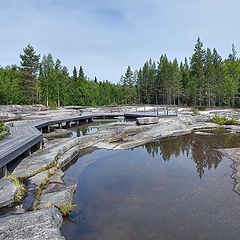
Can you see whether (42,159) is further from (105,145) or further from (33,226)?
(33,226)

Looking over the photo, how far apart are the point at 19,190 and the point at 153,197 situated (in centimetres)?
645

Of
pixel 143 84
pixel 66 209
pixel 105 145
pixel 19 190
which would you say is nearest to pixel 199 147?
pixel 105 145

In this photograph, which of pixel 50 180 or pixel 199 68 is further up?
pixel 199 68

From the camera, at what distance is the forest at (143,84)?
7181 cm

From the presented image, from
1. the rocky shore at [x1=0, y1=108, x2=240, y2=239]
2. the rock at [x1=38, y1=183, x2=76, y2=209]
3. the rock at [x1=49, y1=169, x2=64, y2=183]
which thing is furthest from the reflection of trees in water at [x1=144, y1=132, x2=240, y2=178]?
the rock at [x1=49, y1=169, x2=64, y2=183]

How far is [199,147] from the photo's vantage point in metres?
25.3

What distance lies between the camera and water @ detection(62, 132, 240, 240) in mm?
10219

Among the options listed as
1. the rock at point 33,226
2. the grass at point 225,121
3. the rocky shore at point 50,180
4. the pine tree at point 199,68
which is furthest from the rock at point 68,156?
the pine tree at point 199,68

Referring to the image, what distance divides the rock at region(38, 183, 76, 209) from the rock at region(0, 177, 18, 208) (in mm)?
1335

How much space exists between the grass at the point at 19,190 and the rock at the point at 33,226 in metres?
2.69

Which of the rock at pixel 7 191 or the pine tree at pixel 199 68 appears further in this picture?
the pine tree at pixel 199 68

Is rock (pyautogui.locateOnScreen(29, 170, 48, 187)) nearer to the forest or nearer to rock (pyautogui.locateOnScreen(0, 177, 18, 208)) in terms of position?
rock (pyautogui.locateOnScreen(0, 177, 18, 208))

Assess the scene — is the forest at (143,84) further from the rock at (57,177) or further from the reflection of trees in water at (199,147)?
the rock at (57,177)

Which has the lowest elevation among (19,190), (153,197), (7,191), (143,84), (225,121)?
(153,197)
